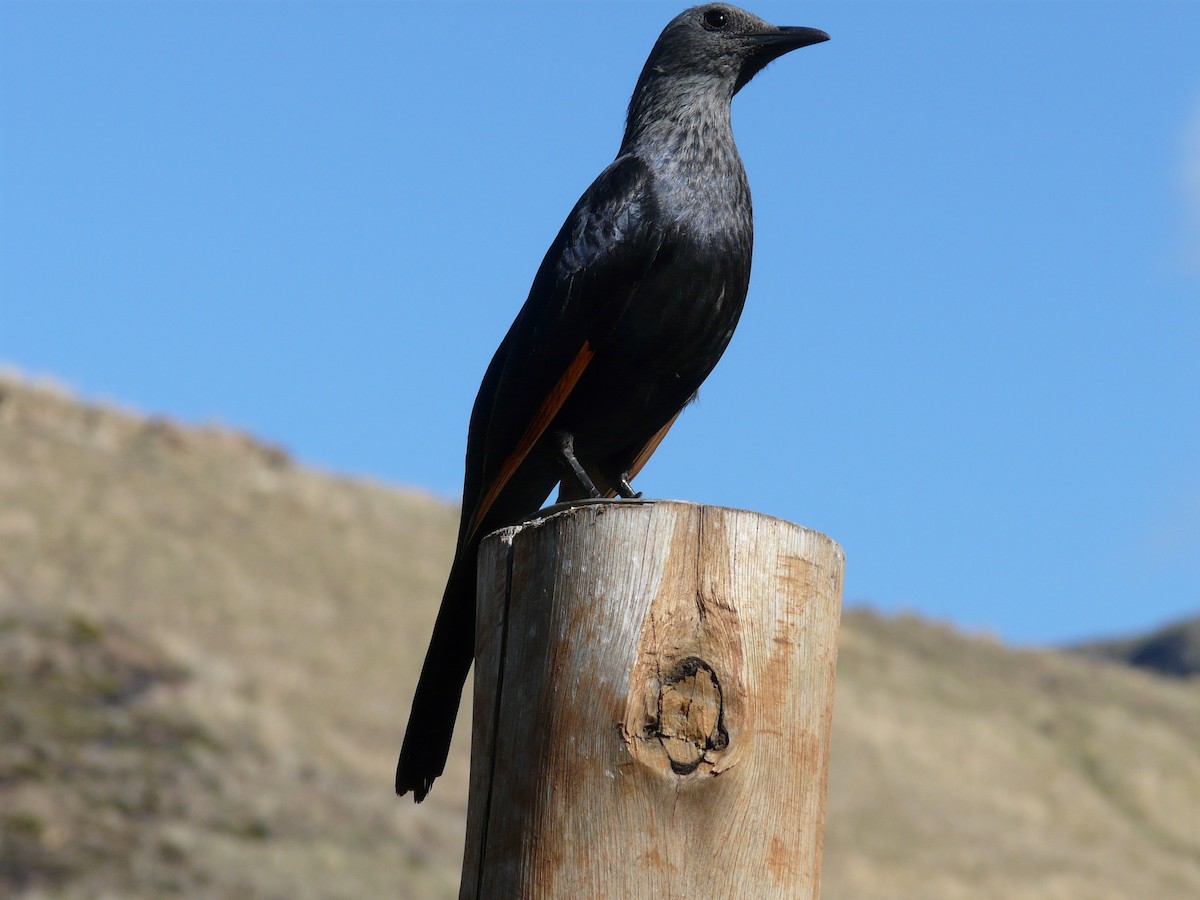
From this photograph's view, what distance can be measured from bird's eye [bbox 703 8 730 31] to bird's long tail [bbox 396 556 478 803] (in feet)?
7.30

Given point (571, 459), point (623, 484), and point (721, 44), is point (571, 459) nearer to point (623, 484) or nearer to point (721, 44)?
point (623, 484)

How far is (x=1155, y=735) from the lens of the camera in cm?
3303

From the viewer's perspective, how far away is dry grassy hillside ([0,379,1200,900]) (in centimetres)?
1183

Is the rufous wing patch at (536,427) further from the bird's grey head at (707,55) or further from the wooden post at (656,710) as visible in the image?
the wooden post at (656,710)

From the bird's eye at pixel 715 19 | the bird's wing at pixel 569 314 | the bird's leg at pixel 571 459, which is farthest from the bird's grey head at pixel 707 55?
the bird's leg at pixel 571 459

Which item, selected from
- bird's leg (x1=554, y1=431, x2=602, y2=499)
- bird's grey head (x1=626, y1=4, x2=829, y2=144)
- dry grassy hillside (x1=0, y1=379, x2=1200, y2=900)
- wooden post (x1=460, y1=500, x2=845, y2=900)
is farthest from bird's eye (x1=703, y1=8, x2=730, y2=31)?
dry grassy hillside (x1=0, y1=379, x2=1200, y2=900)

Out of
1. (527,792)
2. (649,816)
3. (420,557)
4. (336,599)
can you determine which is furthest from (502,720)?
(420,557)

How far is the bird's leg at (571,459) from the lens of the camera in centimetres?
398

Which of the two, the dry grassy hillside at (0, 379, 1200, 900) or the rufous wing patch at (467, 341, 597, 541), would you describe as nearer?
the rufous wing patch at (467, 341, 597, 541)

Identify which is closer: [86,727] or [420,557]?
[86,727]

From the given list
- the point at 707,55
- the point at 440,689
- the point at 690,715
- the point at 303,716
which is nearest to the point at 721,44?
the point at 707,55

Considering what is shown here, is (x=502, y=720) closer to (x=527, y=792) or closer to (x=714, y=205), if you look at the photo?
(x=527, y=792)

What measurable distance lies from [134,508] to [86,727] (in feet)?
47.0

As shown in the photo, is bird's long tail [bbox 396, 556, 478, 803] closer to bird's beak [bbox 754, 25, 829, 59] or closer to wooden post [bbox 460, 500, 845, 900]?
wooden post [bbox 460, 500, 845, 900]
